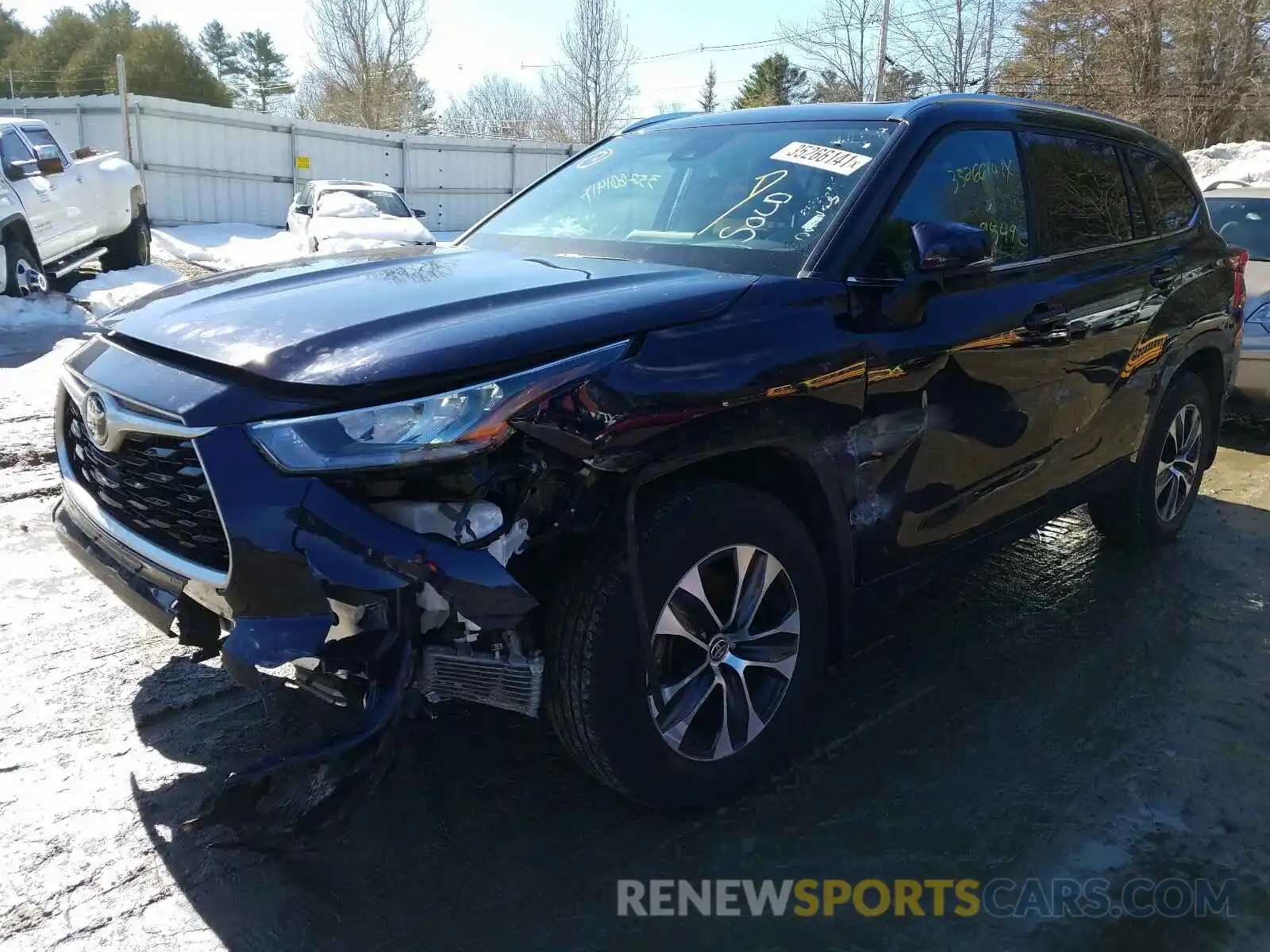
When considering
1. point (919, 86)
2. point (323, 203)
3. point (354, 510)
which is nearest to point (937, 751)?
point (354, 510)

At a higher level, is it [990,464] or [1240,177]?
[1240,177]

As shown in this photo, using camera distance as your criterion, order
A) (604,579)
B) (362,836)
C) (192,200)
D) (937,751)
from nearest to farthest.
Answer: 1. (604,579)
2. (362,836)
3. (937,751)
4. (192,200)

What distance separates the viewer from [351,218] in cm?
1429

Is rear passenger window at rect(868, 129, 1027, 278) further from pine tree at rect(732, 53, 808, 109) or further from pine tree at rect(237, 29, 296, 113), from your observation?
pine tree at rect(237, 29, 296, 113)

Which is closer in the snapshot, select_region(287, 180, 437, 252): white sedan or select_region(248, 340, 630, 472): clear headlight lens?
select_region(248, 340, 630, 472): clear headlight lens

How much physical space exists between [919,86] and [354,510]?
2974 cm

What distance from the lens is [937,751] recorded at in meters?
3.10

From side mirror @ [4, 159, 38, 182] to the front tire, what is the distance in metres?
10.2

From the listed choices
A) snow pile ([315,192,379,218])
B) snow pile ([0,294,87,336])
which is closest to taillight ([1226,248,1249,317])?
snow pile ([0,294,87,336])

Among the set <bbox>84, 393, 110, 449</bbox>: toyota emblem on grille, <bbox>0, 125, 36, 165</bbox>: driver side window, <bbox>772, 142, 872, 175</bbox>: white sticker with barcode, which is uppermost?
<bbox>0, 125, 36, 165</bbox>: driver side window

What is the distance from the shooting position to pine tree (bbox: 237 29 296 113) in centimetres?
5872

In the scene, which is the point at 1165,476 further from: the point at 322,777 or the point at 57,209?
the point at 57,209

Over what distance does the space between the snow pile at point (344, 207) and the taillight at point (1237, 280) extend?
11969 millimetres

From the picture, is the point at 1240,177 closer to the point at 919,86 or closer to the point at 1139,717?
the point at 919,86
